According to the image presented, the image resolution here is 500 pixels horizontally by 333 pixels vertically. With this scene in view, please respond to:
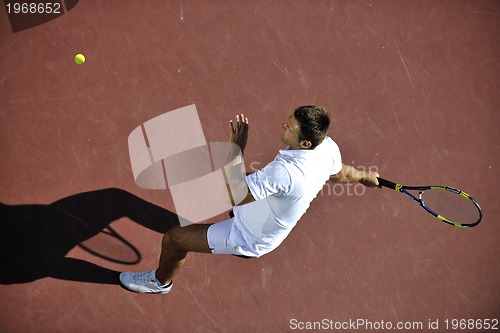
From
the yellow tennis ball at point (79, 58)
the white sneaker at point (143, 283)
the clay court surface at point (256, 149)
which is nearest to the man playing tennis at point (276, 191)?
the white sneaker at point (143, 283)

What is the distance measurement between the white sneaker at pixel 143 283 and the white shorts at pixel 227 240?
82 centimetres

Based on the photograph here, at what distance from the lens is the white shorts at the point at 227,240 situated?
3.73 m

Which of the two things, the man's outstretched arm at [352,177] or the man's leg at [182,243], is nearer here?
the man's leg at [182,243]

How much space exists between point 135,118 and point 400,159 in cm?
251

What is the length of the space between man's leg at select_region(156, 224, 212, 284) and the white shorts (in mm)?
60

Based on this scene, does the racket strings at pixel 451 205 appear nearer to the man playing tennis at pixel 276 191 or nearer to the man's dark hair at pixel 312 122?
the man playing tennis at pixel 276 191

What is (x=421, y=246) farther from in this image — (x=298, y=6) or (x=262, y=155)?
(x=298, y=6)

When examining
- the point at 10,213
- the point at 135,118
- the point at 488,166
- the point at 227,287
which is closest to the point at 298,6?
the point at 135,118

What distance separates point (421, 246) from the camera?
16.1ft

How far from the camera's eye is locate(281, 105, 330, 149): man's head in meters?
3.32

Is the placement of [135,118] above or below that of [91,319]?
above

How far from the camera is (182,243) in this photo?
3982mm
